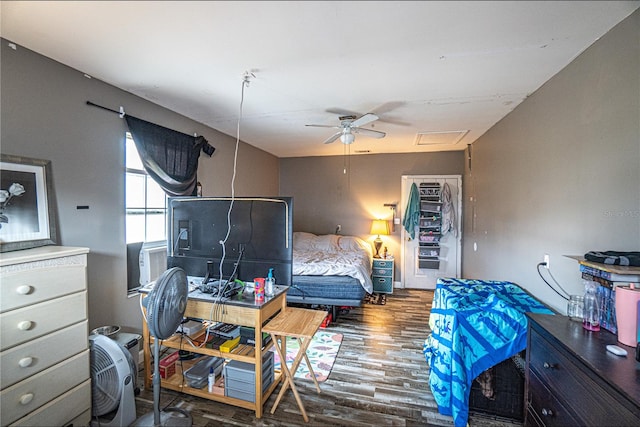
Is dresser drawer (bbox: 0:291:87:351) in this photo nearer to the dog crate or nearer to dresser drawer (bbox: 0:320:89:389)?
dresser drawer (bbox: 0:320:89:389)

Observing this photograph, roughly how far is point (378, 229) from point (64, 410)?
4.39 metres

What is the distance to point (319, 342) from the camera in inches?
116

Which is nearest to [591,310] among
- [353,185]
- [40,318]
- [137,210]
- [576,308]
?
[576,308]

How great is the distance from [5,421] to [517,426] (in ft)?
10.2

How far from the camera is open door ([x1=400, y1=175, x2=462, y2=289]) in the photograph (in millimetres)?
4867

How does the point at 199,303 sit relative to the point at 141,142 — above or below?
below

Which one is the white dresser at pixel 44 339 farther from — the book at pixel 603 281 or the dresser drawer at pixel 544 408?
the book at pixel 603 281

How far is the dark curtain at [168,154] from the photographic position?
254cm

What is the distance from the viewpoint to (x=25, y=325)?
1457 millimetres

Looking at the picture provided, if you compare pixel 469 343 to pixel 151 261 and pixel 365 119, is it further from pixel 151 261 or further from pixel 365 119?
pixel 151 261

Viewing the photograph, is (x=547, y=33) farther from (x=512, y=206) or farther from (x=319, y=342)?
(x=319, y=342)

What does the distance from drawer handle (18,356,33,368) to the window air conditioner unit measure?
3.76 feet

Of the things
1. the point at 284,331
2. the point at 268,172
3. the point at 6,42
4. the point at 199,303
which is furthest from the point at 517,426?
the point at 268,172

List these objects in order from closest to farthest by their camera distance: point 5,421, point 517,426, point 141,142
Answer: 1. point 5,421
2. point 517,426
3. point 141,142
